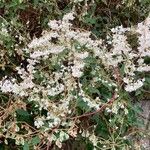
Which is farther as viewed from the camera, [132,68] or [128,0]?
[128,0]

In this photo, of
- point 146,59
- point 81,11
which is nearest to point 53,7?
point 81,11

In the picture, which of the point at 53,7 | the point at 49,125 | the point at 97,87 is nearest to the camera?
the point at 49,125

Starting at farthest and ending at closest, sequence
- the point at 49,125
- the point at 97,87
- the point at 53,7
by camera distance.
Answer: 1. the point at 53,7
2. the point at 97,87
3. the point at 49,125

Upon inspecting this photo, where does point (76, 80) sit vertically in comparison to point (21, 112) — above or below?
above

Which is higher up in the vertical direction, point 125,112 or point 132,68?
point 132,68

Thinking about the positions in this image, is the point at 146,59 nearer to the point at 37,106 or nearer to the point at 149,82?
the point at 149,82

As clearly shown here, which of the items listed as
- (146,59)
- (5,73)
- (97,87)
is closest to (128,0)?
(146,59)

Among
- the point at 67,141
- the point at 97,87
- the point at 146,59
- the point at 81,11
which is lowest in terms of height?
the point at 67,141
